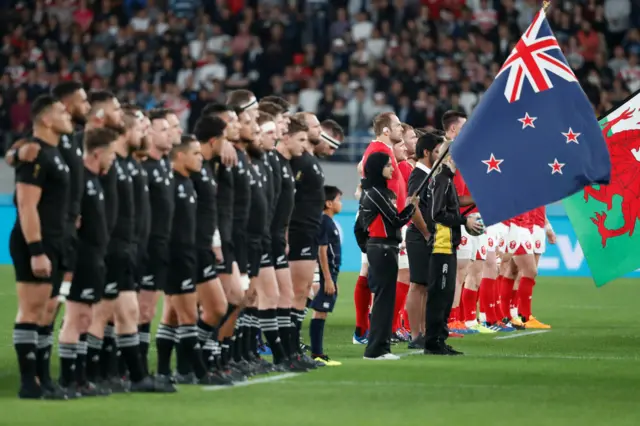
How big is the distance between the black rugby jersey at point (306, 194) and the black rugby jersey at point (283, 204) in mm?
273

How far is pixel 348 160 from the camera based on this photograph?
2828 cm

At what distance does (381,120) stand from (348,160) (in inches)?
560

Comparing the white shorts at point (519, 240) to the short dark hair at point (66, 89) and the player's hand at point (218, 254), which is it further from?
the short dark hair at point (66, 89)

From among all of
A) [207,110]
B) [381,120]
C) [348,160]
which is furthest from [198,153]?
[348,160]

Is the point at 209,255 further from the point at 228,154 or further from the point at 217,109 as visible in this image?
the point at 217,109

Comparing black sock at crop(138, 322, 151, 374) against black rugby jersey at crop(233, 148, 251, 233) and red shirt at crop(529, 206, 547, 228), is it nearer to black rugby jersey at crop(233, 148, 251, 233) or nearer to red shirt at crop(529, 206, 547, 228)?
black rugby jersey at crop(233, 148, 251, 233)

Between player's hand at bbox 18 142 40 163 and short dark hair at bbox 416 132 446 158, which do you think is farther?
short dark hair at bbox 416 132 446 158

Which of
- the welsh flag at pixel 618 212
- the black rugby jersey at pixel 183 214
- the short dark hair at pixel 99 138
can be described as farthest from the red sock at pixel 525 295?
the short dark hair at pixel 99 138

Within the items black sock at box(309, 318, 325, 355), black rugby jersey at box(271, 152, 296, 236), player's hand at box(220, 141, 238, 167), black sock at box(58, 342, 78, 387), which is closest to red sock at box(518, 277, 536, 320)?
black sock at box(309, 318, 325, 355)

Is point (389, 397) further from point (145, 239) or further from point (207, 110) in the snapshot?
point (207, 110)

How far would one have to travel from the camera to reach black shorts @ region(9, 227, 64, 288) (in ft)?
33.6

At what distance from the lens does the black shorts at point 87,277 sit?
10398 millimetres

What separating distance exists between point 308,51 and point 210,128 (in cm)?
1913

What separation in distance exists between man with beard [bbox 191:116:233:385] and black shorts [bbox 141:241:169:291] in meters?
0.30
